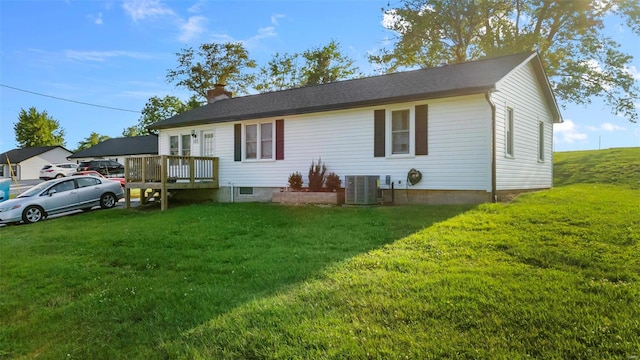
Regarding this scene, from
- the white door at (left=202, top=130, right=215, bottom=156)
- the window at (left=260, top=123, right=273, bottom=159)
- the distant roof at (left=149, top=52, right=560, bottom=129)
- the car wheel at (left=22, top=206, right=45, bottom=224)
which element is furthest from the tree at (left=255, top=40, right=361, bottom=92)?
the car wheel at (left=22, top=206, right=45, bottom=224)

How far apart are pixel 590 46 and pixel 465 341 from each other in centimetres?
2567

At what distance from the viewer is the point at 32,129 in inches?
2201

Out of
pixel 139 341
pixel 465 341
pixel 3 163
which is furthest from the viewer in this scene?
pixel 3 163

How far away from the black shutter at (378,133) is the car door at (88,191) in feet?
34.4

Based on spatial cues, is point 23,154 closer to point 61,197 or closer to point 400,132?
point 61,197

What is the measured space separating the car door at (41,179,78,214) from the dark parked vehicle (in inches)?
665

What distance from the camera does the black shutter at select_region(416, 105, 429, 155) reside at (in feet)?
34.9

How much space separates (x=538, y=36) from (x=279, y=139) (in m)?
18.4

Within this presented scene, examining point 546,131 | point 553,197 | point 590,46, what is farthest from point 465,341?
point 590,46

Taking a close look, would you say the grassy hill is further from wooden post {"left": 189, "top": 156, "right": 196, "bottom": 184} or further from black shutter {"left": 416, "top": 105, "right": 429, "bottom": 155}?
wooden post {"left": 189, "top": 156, "right": 196, "bottom": 184}

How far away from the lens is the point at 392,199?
11.2m

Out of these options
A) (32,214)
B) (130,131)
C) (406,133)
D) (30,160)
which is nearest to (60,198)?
(32,214)

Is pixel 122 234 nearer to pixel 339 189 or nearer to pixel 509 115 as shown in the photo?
pixel 339 189

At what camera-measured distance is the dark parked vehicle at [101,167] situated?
29.9 meters
